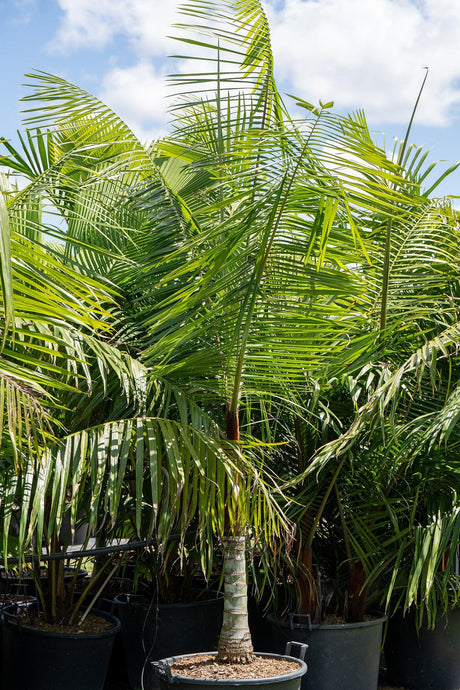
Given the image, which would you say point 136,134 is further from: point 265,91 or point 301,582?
point 301,582

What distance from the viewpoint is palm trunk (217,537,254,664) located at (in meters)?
2.46

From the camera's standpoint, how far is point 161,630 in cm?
319

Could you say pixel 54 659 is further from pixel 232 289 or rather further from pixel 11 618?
pixel 232 289

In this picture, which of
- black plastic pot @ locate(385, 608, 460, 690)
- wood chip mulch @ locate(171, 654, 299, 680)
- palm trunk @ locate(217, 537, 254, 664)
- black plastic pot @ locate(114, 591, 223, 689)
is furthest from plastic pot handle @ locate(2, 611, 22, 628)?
black plastic pot @ locate(385, 608, 460, 690)

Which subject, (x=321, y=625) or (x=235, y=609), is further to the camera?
(x=321, y=625)

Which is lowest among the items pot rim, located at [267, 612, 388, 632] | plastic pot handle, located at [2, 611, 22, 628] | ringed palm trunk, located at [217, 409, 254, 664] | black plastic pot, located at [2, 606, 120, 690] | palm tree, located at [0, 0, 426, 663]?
black plastic pot, located at [2, 606, 120, 690]

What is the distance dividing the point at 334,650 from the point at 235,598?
745 mm

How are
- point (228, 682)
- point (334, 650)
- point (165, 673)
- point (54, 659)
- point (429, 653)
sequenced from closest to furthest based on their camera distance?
point (228, 682)
point (165, 673)
point (54, 659)
point (334, 650)
point (429, 653)

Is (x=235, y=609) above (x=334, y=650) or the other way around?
above

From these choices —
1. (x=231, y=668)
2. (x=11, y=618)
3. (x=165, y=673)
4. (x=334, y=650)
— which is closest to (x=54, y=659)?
(x=11, y=618)

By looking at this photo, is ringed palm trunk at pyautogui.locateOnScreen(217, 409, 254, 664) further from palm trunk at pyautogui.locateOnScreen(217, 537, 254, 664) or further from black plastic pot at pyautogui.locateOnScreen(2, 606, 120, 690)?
black plastic pot at pyautogui.locateOnScreen(2, 606, 120, 690)

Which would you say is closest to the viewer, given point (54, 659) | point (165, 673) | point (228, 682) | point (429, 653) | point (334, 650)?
point (228, 682)

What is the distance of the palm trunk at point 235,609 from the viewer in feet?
8.06

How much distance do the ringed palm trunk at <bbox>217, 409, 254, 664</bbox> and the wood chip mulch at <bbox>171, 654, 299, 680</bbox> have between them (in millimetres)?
33
